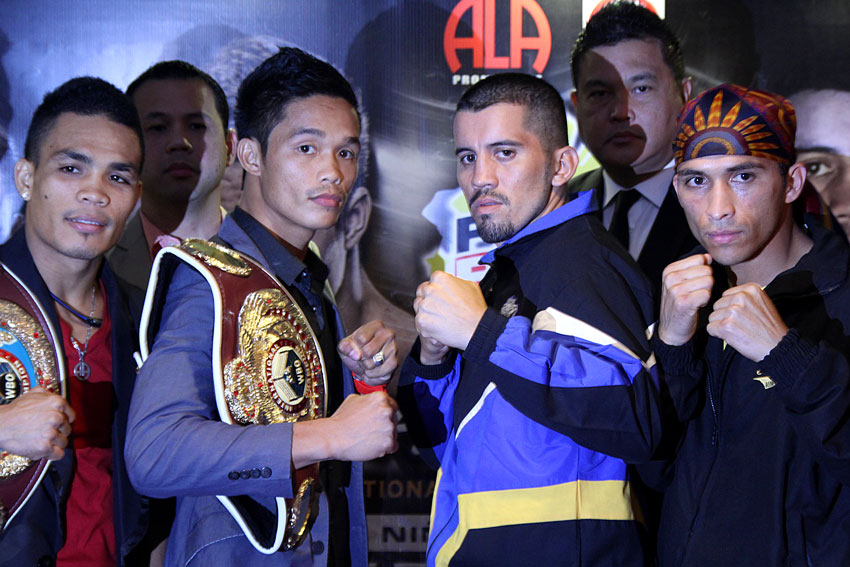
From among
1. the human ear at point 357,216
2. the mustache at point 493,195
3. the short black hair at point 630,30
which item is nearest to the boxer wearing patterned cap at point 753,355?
the mustache at point 493,195

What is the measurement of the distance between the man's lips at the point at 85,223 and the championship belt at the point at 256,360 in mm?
604

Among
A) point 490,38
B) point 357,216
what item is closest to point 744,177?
point 490,38

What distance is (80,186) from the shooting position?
261 cm

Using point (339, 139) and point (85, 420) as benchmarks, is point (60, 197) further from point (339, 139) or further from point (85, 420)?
point (339, 139)

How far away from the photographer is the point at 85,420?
99.3 inches

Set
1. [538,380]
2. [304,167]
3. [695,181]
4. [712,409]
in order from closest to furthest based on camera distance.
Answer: [538,380]
[712,409]
[695,181]
[304,167]

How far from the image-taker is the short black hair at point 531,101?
7.73 ft

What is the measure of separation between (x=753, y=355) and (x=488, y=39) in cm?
212

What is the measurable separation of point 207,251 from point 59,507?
2.97 feet

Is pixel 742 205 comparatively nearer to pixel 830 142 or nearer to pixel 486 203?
pixel 486 203

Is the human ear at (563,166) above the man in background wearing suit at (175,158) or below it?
below

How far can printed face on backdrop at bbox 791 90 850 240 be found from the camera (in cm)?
350

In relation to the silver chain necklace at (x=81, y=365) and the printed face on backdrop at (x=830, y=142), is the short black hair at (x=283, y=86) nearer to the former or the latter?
the silver chain necklace at (x=81, y=365)

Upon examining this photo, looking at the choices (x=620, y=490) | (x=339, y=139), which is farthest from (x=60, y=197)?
(x=620, y=490)
